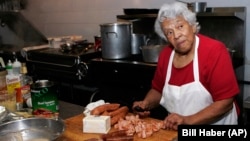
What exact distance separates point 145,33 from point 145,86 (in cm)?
75

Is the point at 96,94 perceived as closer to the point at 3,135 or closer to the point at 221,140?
the point at 3,135

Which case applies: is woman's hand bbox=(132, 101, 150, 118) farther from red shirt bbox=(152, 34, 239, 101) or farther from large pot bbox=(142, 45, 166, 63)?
large pot bbox=(142, 45, 166, 63)

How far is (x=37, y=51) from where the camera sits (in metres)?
3.66

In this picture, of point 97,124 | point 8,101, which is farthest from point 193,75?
point 8,101

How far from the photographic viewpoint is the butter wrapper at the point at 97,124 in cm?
145

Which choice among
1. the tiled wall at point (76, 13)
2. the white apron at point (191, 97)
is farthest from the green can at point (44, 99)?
the tiled wall at point (76, 13)

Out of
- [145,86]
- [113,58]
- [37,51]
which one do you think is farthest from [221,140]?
[37,51]

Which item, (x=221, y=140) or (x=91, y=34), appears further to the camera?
(x=91, y=34)

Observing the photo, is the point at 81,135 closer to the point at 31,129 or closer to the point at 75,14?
the point at 31,129

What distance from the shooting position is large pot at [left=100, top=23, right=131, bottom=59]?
286 cm

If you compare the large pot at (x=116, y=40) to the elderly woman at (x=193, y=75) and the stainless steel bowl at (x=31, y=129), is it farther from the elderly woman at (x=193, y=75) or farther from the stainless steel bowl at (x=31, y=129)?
the stainless steel bowl at (x=31, y=129)

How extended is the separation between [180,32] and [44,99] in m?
0.86

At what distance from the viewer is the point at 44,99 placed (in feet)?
5.15

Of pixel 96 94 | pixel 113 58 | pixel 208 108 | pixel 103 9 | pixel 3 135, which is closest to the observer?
pixel 3 135
